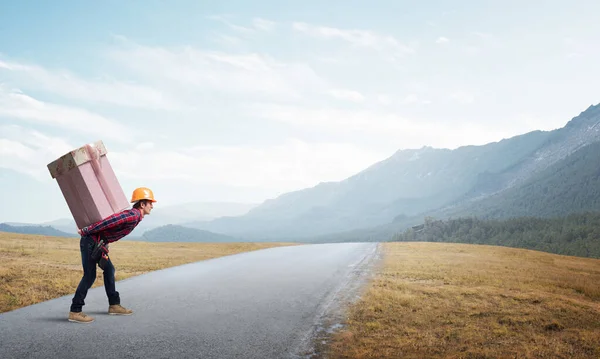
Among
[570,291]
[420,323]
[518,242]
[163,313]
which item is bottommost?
[518,242]

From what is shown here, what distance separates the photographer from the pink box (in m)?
7.87

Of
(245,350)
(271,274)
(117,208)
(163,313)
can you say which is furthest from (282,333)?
(271,274)

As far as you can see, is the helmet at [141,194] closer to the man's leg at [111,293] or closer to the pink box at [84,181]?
the pink box at [84,181]

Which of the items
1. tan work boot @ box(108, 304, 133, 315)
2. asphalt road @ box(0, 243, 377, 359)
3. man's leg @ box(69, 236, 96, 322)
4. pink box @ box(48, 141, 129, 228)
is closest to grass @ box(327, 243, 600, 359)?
asphalt road @ box(0, 243, 377, 359)

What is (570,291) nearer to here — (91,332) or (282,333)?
(282,333)

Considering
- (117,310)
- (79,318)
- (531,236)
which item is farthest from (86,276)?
(531,236)

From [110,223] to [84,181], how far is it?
111 cm

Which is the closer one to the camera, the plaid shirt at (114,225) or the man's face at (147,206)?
the plaid shirt at (114,225)

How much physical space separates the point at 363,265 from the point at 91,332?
570 inches

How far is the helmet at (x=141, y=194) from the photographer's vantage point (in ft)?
26.3

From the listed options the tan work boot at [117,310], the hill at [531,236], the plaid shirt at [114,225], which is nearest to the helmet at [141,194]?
the plaid shirt at [114,225]

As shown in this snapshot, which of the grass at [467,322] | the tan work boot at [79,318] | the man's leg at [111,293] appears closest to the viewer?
the grass at [467,322]

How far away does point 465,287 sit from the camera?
44.0 feet

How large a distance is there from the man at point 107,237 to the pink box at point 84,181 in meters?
0.42
